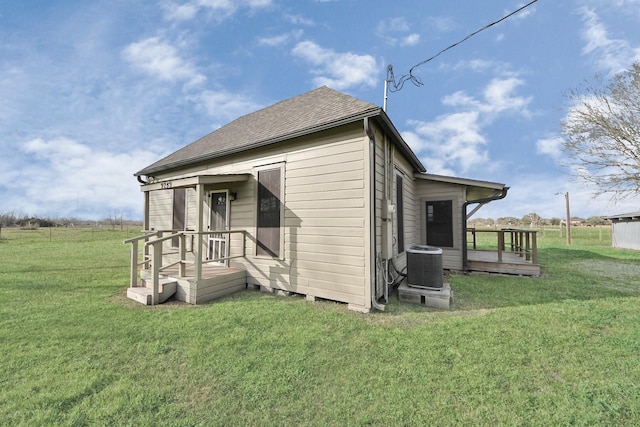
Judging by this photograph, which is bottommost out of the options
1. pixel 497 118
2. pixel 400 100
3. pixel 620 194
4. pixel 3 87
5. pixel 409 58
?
pixel 620 194

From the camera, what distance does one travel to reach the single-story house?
419 centimetres

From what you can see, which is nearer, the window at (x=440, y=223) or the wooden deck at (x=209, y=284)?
the wooden deck at (x=209, y=284)

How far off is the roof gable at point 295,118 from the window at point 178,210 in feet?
2.71

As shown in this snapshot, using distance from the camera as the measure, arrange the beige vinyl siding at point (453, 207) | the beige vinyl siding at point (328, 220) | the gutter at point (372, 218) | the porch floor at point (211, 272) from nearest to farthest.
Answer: the gutter at point (372, 218)
the beige vinyl siding at point (328, 220)
the porch floor at point (211, 272)
the beige vinyl siding at point (453, 207)

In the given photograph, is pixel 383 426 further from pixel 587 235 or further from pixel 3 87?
pixel 587 235

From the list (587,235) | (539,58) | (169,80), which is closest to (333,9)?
(169,80)

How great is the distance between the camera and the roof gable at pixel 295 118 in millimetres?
4289

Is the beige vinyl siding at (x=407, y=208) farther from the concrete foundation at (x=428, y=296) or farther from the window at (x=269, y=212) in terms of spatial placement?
the window at (x=269, y=212)

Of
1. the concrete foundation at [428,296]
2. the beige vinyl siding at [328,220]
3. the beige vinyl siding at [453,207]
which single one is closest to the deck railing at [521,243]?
the beige vinyl siding at [453,207]

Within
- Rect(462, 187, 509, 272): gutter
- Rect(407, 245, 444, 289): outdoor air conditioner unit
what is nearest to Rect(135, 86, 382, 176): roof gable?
Rect(407, 245, 444, 289): outdoor air conditioner unit

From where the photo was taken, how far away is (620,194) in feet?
41.9

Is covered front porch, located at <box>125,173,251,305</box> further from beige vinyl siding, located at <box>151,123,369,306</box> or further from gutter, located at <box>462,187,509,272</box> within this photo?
gutter, located at <box>462,187,509,272</box>

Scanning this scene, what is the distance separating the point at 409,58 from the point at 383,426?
7.34m

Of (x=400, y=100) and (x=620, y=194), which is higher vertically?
(x=400, y=100)
